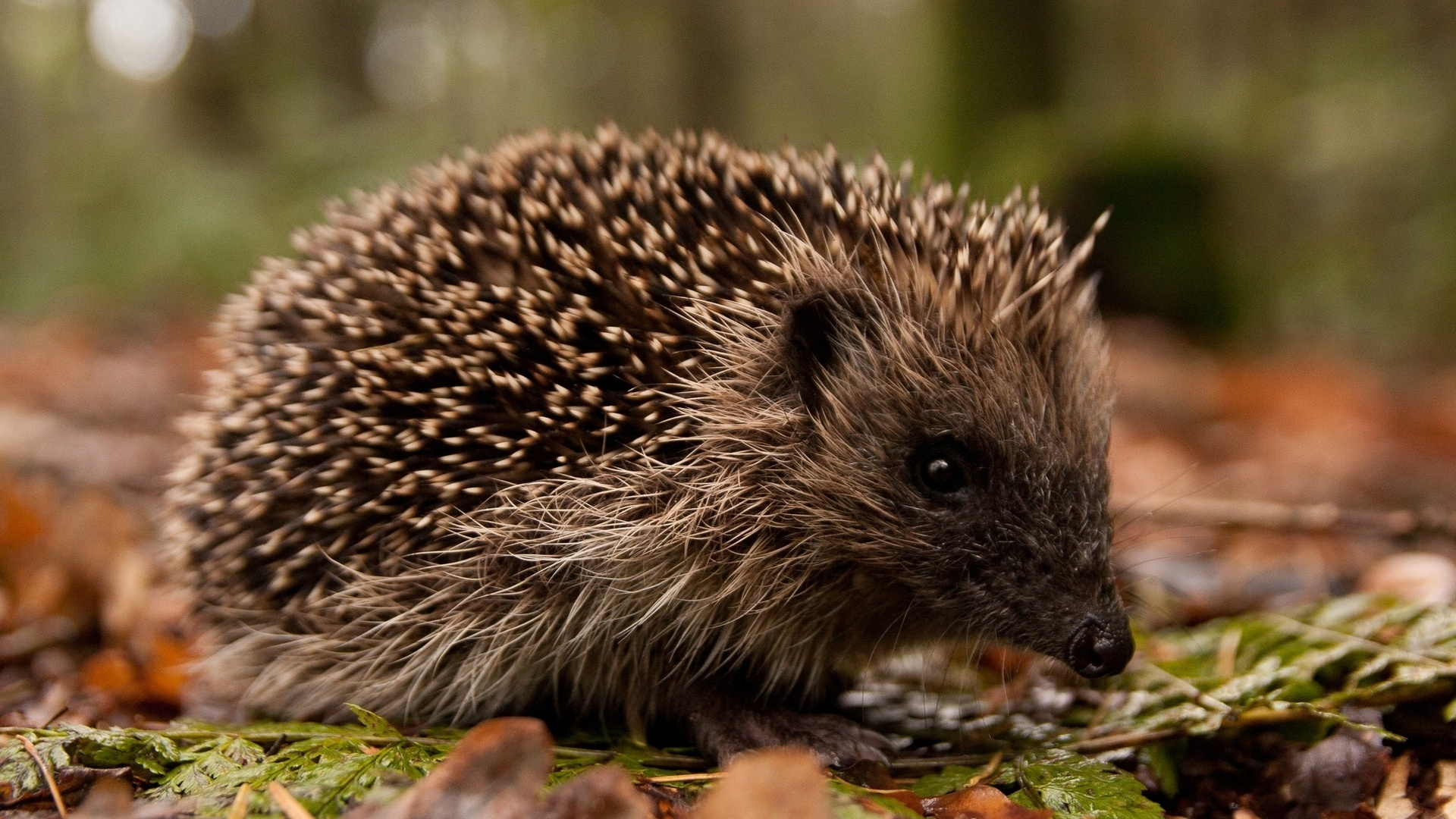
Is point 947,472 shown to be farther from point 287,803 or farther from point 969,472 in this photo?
point 287,803

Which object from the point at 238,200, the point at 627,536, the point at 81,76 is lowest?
the point at 627,536

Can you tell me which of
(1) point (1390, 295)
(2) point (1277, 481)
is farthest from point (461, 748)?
(1) point (1390, 295)

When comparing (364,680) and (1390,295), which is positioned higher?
(1390,295)

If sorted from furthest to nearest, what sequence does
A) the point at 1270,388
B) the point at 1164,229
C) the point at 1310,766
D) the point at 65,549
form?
the point at 1164,229 < the point at 1270,388 < the point at 65,549 < the point at 1310,766

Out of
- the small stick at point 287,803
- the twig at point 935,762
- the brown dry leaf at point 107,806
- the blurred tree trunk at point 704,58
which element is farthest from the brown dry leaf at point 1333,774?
the blurred tree trunk at point 704,58

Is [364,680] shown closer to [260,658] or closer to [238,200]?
[260,658]

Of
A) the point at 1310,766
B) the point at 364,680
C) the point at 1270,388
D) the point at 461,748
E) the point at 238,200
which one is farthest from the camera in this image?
the point at 238,200

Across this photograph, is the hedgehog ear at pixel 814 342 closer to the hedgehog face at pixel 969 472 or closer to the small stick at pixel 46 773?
the hedgehog face at pixel 969 472
